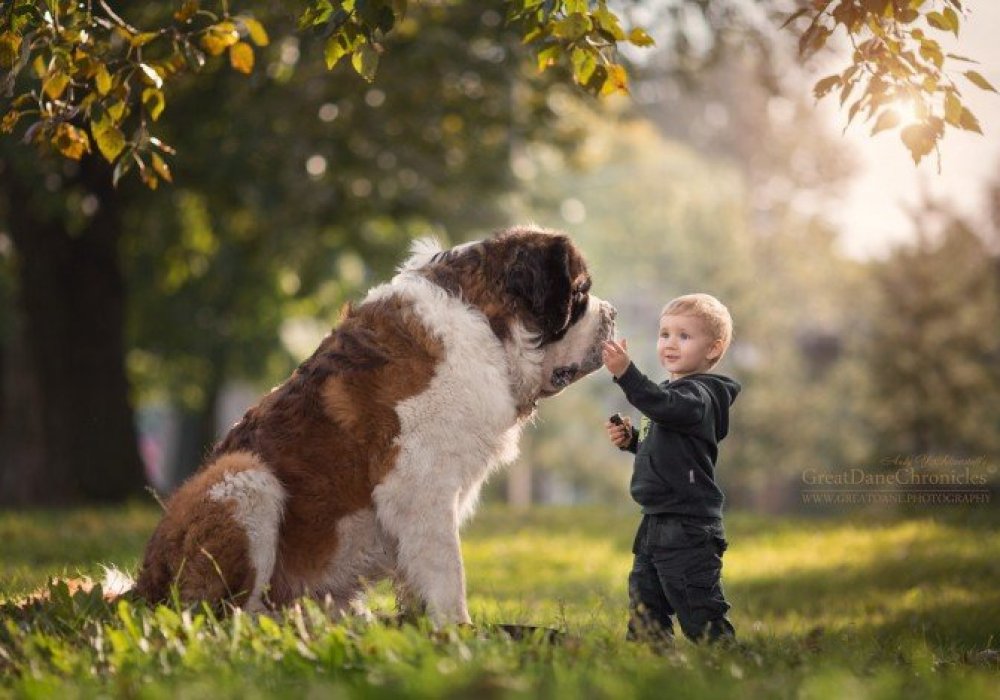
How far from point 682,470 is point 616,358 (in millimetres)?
585

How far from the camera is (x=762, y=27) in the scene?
A: 1354 cm

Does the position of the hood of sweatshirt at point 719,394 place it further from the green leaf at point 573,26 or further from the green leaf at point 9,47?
the green leaf at point 9,47

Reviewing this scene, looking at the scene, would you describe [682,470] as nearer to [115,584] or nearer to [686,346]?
[686,346]

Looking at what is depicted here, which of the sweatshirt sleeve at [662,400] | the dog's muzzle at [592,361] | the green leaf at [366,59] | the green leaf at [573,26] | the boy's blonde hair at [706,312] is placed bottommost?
the sweatshirt sleeve at [662,400]

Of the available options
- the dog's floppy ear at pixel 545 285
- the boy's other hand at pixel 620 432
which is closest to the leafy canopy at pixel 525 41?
the dog's floppy ear at pixel 545 285

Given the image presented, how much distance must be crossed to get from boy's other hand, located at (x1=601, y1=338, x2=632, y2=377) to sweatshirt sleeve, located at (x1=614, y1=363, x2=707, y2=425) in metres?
0.03

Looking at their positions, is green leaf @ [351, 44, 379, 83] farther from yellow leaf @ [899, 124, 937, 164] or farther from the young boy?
yellow leaf @ [899, 124, 937, 164]

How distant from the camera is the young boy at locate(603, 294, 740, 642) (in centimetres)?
506

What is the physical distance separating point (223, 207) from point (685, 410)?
38.6 feet

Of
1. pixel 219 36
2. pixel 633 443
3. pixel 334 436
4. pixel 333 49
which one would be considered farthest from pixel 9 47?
pixel 633 443

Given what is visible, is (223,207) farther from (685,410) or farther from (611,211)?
(611,211)

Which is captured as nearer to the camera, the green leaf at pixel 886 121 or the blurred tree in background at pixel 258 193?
the green leaf at pixel 886 121

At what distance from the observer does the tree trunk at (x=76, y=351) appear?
1443 cm

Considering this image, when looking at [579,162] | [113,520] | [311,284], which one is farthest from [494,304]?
[579,162]
